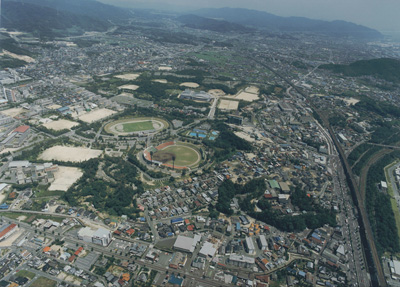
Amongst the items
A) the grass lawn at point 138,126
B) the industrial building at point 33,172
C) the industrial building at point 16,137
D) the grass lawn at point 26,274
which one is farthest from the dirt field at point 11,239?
the grass lawn at point 138,126

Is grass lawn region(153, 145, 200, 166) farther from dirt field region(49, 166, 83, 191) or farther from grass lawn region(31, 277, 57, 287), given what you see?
grass lawn region(31, 277, 57, 287)

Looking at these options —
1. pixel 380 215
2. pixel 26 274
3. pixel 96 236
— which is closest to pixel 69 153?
pixel 96 236

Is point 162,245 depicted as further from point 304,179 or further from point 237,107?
point 237,107

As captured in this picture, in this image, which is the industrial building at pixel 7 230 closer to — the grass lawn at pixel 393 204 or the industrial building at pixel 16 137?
the industrial building at pixel 16 137

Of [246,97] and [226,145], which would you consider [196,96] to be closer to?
[246,97]

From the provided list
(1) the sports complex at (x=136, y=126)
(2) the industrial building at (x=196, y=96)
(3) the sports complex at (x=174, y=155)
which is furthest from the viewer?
(2) the industrial building at (x=196, y=96)

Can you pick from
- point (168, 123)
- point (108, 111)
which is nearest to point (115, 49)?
point (108, 111)
